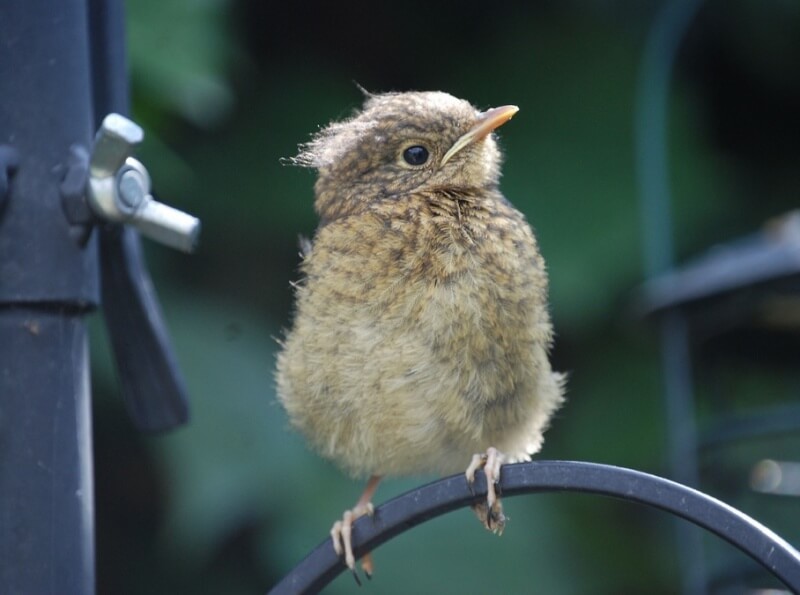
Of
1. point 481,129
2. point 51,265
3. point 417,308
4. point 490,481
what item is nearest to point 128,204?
point 51,265

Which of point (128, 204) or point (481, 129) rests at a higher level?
point (481, 129)

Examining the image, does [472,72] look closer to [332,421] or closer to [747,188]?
[747,188]

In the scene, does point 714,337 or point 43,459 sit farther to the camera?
point 714,337

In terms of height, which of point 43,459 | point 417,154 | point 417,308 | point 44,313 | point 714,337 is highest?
point 714,337

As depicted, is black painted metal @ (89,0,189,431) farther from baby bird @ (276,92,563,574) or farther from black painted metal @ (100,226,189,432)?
baby bird @ (276,92,563,574)

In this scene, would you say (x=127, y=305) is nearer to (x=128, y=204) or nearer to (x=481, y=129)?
(x=128, y=204)

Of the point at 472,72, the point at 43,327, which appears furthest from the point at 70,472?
the point at 472,72
